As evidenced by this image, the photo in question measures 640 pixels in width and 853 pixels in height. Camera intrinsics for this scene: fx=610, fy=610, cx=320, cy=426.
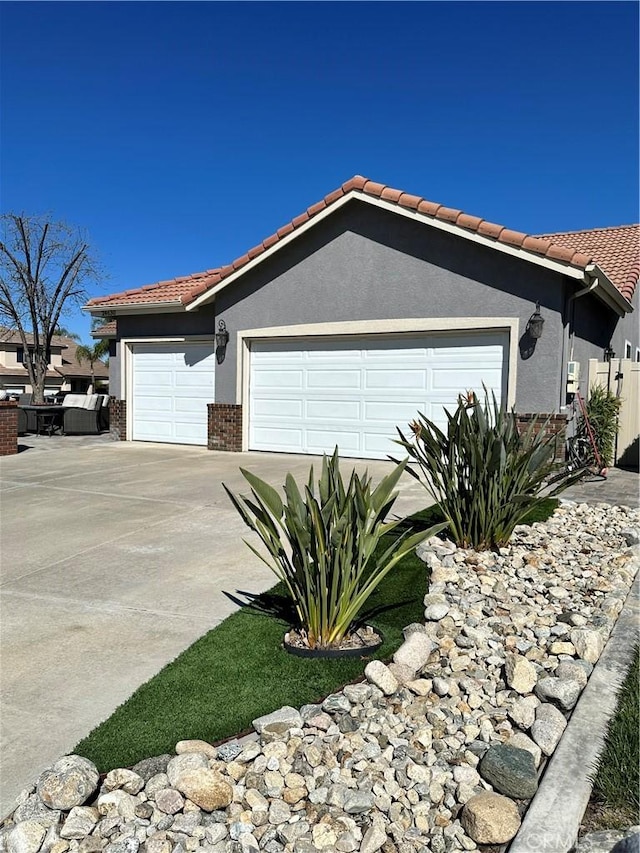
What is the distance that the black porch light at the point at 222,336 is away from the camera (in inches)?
516

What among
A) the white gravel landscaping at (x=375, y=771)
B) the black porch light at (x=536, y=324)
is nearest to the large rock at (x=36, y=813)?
the white gravel landscaping at (x=375, y=771)

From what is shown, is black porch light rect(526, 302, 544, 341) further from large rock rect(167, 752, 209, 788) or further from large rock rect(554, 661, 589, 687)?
large rock rect(167, 752, 209, 788)

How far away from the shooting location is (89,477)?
9.73m

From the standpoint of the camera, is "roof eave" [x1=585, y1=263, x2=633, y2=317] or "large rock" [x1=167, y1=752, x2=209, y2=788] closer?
"large rock" [x1=167, y1=752, x2=209, y2=788]

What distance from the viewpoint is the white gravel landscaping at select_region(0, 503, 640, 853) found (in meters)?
2.22

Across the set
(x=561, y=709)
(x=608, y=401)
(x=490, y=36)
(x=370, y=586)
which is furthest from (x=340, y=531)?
(x=608, y=401)

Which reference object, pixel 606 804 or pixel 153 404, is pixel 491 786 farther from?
pixel 153 404

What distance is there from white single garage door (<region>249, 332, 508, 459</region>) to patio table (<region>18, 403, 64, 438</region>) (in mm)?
6864

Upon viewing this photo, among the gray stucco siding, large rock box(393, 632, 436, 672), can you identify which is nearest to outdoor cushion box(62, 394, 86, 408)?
the gray stucco siding

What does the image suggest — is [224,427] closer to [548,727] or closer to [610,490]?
[610,490]

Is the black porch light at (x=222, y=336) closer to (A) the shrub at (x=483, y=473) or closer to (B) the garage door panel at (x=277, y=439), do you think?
(B) the garage door panel at (x=277, y=439)

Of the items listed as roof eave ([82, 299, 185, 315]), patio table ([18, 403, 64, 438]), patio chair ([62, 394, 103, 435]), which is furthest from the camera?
patio chair ([62, 394, 103, 435])

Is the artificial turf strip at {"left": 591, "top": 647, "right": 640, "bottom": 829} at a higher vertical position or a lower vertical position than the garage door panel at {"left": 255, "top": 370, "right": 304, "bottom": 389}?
lower

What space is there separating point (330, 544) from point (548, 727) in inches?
55.0
